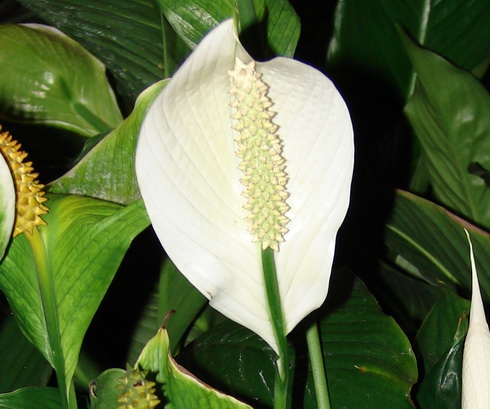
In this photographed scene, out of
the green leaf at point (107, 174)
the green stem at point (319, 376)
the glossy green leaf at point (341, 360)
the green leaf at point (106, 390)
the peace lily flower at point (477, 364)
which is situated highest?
the green leaf at point (107, 174)

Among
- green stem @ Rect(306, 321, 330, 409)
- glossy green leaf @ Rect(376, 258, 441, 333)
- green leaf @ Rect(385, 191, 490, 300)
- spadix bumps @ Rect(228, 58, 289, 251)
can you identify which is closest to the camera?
spadix bumps @ Rect(228, 58, 289, 251)

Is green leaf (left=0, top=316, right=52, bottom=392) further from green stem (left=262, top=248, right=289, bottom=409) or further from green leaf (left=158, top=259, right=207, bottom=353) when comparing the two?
green stem (left=262, top=248, right=289, bottom=409)

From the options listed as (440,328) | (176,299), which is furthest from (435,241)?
(176,299)

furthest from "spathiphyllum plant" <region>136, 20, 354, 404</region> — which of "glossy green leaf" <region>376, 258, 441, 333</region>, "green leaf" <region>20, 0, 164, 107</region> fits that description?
"green leaf" <region>20, 0, 164, 107</region>

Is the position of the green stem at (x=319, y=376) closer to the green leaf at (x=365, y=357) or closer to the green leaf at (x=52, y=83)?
the green leaf at (x=365, y=357)

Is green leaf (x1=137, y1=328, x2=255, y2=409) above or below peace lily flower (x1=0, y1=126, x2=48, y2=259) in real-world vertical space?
below

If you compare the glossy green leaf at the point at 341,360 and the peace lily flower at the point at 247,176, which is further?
the glossy green leaf at the point at 341,360

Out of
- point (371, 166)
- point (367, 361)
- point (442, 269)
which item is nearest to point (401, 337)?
point (367, 361)

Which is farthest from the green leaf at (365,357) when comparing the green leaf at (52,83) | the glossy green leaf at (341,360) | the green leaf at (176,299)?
the green leaf at (52,83)
